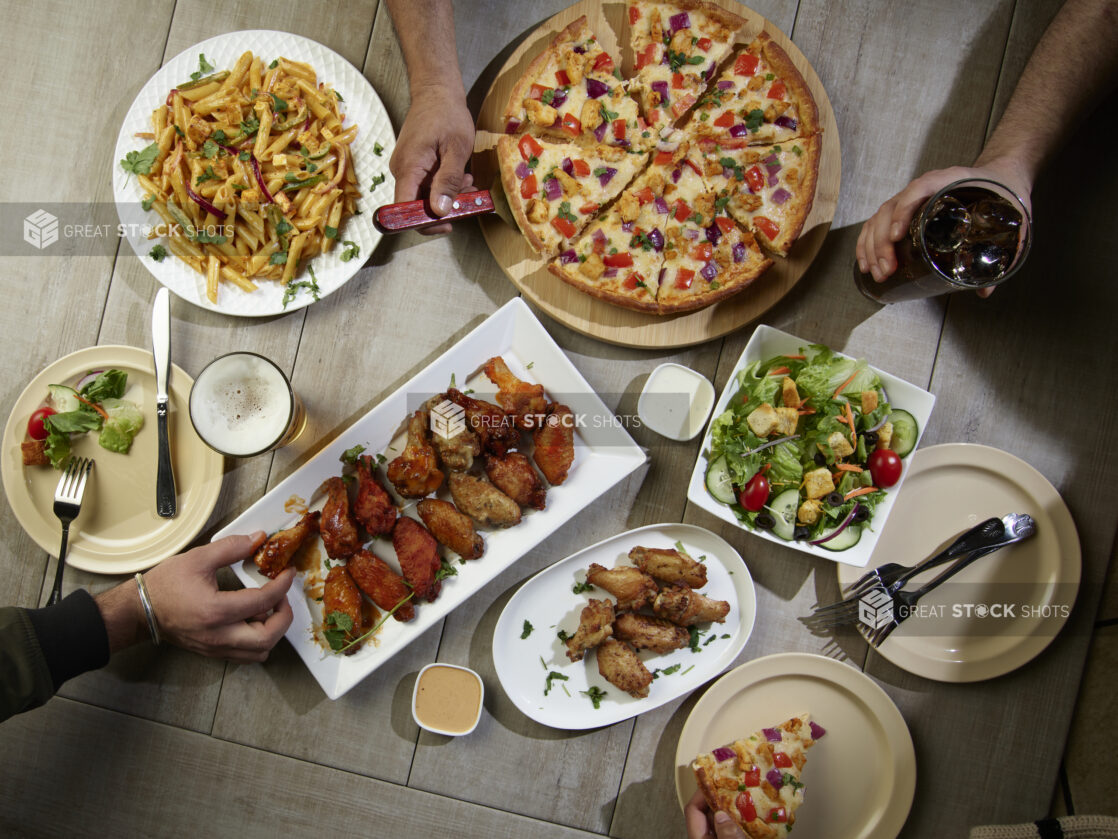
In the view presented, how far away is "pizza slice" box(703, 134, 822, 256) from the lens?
329 centimetres

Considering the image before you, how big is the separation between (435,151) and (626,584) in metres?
2.17

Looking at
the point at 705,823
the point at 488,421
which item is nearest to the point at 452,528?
the point at 488,421

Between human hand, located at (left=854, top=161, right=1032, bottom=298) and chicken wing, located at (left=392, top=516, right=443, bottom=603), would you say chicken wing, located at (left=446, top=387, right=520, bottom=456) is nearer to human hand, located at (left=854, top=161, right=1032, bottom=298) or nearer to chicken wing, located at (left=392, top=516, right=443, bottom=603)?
chicken wing, located at (left=392, top=516, right=443, bottom=603)

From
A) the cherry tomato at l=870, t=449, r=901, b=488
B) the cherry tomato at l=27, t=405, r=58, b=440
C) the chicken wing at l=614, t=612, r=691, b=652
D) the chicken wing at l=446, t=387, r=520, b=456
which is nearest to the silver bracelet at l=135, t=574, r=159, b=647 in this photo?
the cherry tomato at l=27, t=405, r=58, b=440

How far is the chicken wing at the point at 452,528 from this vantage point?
3271 millimetres

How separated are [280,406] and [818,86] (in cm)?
297

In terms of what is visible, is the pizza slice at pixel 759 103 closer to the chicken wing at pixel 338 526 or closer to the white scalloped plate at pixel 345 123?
the white scalloped plate at pixel 345 123

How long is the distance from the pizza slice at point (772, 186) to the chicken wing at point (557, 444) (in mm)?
1263

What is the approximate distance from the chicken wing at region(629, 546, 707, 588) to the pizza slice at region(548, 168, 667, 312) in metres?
1.15

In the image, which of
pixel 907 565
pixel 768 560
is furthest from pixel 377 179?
pixel 907 565

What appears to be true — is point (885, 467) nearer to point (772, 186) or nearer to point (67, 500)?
point (772, 186)

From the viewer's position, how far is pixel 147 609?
3.20 metres

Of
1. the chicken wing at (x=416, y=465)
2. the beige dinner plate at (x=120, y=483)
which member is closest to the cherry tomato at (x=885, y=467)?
the chicken wing at (x=416, y=465)

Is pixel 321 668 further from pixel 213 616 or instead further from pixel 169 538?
pixel 169 538
